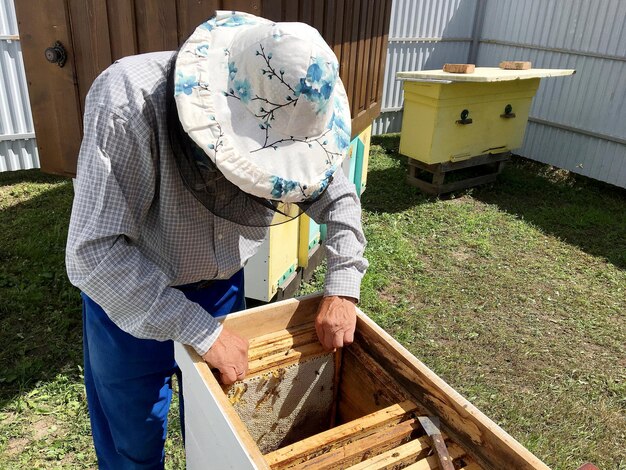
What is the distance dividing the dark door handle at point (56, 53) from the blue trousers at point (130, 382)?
158cm

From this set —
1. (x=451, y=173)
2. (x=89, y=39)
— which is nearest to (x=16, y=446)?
(x=89, y=39)

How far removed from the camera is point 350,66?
3.72 metres

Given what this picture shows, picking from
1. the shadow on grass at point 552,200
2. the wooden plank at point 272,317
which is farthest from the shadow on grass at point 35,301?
the shadow on grass at point 552,200

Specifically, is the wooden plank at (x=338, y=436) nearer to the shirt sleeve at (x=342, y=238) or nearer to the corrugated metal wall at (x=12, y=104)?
the shirt sleeve at (x=342, y=238)

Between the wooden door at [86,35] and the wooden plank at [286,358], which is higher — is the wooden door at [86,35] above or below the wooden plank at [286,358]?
above

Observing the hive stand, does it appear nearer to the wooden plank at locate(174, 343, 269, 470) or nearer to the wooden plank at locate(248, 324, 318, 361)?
the wooden plank at locate(248, 324, 318, 361)

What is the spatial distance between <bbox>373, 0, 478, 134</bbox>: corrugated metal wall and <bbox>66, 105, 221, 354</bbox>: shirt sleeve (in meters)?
7.02

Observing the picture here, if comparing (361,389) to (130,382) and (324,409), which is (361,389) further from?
(130,382)

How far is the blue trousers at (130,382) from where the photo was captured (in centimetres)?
165

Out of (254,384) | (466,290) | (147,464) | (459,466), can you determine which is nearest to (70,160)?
(147,464)

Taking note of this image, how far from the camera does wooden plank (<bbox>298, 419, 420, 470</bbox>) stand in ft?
4.19

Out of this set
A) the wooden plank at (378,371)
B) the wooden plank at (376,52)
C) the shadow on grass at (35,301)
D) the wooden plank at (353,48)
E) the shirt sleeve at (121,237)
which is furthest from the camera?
the wooden plank at (376,52)

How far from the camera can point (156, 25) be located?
8.21 feet

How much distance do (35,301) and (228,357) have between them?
2.60 metres
